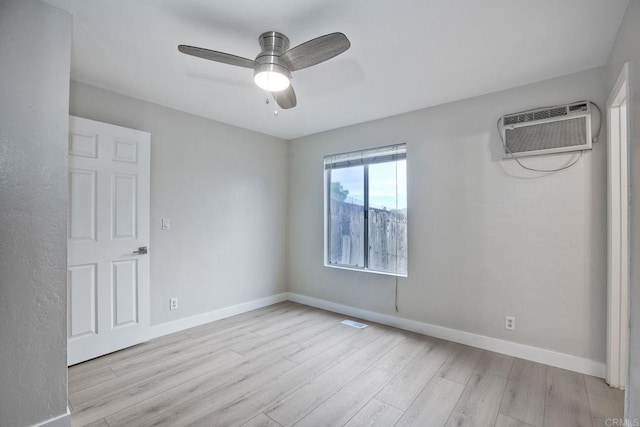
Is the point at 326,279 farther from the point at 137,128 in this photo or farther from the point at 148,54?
the point at 148,54

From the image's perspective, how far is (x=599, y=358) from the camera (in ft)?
7.70

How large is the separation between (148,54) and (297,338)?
2.87m

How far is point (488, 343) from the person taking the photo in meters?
2.82

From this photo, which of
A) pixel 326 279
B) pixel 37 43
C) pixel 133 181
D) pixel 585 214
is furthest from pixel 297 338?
pixel 37 43

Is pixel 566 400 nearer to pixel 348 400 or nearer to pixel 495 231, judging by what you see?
pixel 495 231

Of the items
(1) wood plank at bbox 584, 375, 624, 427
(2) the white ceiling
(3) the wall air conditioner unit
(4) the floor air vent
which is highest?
(2) the white ceiling

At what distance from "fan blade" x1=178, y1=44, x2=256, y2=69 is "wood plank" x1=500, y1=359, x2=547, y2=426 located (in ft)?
9.21

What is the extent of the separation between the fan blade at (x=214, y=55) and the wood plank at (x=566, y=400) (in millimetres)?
2931

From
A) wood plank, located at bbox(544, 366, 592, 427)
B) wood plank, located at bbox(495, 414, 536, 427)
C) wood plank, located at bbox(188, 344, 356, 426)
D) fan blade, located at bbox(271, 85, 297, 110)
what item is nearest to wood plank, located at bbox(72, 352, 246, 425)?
wood plank, located at bbox(188, 344, 356, 426)

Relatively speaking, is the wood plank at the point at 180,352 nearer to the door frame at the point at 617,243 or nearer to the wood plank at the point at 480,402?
the wood plank at the point at 480,402

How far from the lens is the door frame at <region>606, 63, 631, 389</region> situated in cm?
213

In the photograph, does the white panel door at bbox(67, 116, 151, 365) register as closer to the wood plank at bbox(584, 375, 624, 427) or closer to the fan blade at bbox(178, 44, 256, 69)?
the fan blade at bbox(178, 44, 256, 69)

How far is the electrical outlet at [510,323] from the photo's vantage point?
106 inches

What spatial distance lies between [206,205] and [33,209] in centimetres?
193
